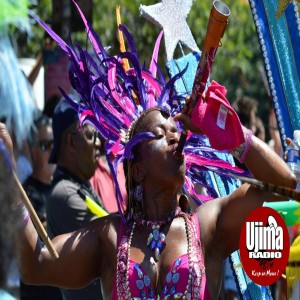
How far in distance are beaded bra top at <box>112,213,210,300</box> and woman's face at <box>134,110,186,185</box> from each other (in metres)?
0.25

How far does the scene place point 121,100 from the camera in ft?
14.7

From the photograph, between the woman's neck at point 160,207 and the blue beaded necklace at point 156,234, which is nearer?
the blue beaded necklace at point 156,234

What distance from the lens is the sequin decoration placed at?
5.18 m

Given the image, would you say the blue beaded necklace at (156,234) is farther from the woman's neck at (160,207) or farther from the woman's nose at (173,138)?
the woman's nose at (173,138)

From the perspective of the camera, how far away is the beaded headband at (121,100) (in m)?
4.41

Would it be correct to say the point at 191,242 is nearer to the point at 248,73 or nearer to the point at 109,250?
the point at 109,250

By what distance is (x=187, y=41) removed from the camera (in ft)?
17.2

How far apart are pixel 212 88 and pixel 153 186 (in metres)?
0.53

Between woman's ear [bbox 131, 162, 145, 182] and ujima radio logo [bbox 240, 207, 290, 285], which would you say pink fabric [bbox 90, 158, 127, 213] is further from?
ujima radio logo [bbox 240, 207, 290, 285]

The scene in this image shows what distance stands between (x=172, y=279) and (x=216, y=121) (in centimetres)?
62

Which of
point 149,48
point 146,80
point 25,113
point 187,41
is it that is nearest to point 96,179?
point 187,41

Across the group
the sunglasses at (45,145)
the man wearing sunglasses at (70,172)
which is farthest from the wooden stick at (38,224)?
the sunglasses at (45,145)

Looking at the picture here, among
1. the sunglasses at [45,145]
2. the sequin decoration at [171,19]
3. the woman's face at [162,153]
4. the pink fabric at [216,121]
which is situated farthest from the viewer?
the sunglasses at [45,145]

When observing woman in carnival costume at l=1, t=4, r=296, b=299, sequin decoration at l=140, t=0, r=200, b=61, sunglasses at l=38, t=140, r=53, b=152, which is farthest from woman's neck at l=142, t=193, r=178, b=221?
sunglasses at l=38, t=140, r=53, b=152
